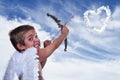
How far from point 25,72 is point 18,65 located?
0.28 metres

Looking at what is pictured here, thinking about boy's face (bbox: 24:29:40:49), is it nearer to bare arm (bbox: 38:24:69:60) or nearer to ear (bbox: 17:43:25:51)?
ear (bbox: 17:43:25:51)

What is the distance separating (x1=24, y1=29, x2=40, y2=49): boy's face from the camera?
40.1 feet

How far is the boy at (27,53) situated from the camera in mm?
Result: 11680

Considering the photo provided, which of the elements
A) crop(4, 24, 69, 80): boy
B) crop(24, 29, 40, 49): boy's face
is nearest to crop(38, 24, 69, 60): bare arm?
crop(4, 24, 69, 80): boy

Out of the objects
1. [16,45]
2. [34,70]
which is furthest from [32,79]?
[16,45]

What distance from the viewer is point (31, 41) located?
1231cm

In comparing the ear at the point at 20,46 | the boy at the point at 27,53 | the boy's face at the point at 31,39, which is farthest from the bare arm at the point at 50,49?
the ear at the point at 20,46

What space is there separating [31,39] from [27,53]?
62 centimetres

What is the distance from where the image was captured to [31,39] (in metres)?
12.3

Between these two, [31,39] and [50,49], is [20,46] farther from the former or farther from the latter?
[50,49]

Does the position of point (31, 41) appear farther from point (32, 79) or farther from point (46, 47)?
point (32, 79)

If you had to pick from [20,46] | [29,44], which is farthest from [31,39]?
[20,46]

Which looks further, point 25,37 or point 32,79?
point 25,37

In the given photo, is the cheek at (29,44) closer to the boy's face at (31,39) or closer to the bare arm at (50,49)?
the boy's face at (31,39)
